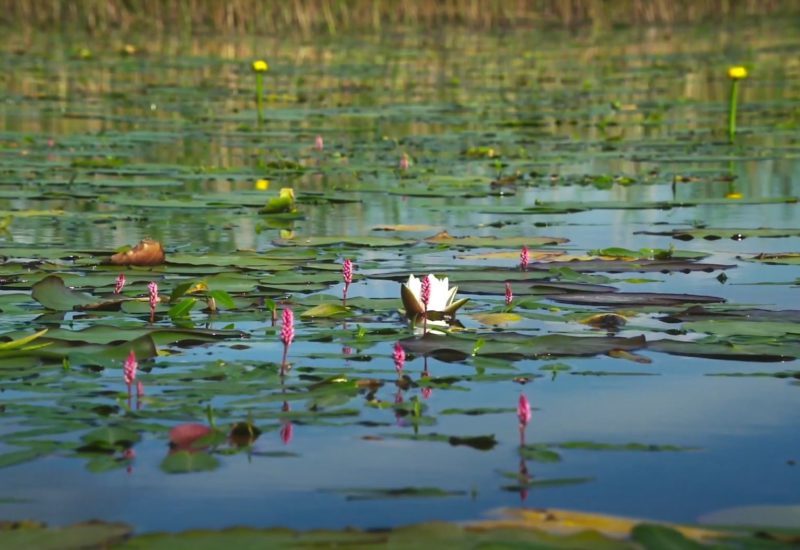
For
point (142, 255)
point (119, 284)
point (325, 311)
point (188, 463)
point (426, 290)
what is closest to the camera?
point (188, 463)

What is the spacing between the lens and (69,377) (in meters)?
2.57

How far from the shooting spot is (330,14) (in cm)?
2216

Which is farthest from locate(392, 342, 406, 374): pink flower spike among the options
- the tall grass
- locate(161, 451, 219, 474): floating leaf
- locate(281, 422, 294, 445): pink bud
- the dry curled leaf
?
the tall grass

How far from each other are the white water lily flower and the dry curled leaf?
909 millimetres

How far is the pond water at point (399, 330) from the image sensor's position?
2.00 metres

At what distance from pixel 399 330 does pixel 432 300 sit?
0.37 ft

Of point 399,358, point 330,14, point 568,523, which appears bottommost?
point 568,523

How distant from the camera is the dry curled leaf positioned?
3.71 meters

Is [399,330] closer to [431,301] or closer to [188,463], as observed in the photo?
[431,301]

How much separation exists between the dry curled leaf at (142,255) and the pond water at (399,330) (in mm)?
29

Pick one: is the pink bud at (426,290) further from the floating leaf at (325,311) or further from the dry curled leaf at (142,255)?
the dry curled leaf at (142,255)

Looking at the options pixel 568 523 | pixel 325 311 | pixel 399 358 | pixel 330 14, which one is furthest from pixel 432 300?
pixel 330 14

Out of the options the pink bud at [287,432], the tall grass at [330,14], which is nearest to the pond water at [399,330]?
the pink bud at [287,432]

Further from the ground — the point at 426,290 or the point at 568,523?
the point at 426,290
